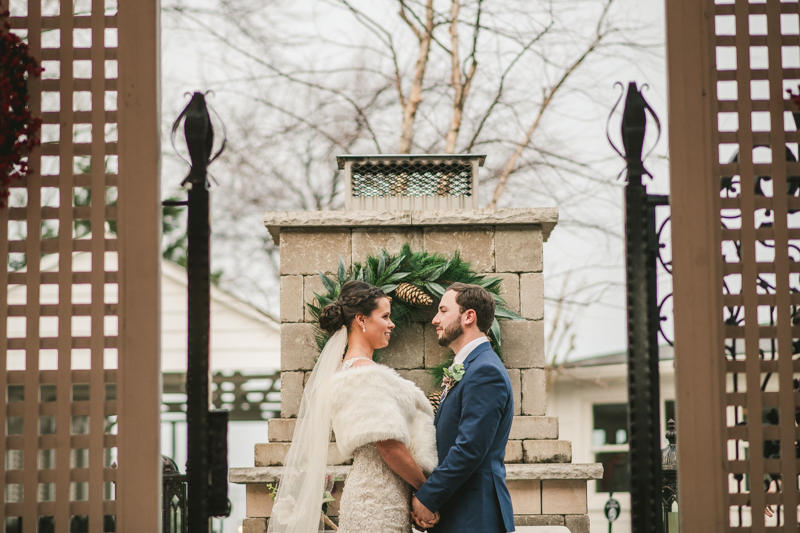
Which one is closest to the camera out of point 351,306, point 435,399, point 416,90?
point 351,306

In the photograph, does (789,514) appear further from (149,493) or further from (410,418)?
(149,493)

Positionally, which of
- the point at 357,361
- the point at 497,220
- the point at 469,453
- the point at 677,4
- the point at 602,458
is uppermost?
the point at 677,4

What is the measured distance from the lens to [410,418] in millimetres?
3715

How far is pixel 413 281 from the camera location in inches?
223

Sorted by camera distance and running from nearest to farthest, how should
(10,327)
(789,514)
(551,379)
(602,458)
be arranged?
1. (789,514)
2. (10,327)
3. (551,379)
4. (602,458)

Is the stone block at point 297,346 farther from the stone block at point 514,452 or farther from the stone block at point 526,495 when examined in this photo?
the stone block at point 526,495

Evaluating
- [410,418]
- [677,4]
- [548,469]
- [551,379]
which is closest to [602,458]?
[551,379]

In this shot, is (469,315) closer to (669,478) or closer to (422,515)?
(422,515)

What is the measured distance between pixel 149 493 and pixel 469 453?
4.21 ft

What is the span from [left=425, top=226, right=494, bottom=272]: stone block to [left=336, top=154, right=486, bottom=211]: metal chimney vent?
0.23 metres

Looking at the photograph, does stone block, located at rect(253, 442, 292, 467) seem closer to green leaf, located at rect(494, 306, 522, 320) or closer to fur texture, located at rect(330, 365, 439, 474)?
green leaf, located at rect(494, 306, 522, 320)

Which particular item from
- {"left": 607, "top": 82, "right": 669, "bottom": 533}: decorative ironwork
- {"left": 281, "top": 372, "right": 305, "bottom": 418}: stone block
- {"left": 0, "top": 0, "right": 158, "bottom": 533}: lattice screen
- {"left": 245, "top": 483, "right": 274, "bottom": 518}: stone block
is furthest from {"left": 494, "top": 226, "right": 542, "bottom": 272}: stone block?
{"left": 0, "top": 0, "right": 158, "bottom": 533}: lattice screen

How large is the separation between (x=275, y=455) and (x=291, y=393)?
454mm

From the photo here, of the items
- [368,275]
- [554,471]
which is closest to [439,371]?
[368,275]
